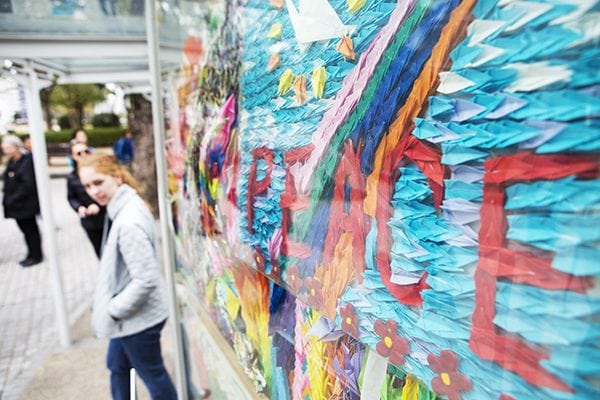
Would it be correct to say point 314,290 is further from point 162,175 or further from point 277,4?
point 162,175

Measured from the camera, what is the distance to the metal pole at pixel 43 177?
3.37m

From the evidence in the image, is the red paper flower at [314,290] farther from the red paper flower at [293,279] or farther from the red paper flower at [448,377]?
the red paper flower at [448,377]

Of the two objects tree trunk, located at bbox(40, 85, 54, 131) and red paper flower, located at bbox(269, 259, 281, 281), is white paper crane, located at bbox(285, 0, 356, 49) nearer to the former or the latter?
red paper flower, located at bbox(269, 259, 281, 281)

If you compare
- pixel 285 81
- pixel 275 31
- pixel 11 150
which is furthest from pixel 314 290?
pixel 11 150

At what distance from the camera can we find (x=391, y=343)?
0.66 m

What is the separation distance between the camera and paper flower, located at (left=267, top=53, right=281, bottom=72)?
93 cm

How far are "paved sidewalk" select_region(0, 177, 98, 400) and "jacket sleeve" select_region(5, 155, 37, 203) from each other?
1.01 meters

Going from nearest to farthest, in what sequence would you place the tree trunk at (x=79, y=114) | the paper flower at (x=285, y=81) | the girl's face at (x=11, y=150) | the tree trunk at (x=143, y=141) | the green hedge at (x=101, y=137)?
the paper flower at (x=285, y=81) → the girl's face at (x=11, y=150) → the tree trunk at (x=143, y=141) → the green hedge at (x=101, y=137) → the tree trunk at (x=79, y=114)

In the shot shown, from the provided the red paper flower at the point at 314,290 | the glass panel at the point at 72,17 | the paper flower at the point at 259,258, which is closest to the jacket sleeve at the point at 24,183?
the glass panel at the point at 72,17

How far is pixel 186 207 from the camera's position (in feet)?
6.02

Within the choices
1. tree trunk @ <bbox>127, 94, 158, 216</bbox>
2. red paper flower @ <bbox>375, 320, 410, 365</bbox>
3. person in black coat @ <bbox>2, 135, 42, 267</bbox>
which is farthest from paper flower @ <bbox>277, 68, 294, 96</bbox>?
tree trunk @ <bbox>127, 94, 158, 216</bbox>

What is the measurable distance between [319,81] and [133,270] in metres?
1.64

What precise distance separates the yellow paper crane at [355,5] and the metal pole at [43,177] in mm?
3430

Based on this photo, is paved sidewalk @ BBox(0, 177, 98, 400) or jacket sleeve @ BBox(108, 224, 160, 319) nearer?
jacket sleeve @ BBox(108, 224, 160, 319)
